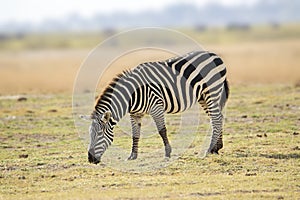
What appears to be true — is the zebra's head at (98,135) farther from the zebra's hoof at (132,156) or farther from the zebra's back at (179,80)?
the zebra's hoof at (132,156)

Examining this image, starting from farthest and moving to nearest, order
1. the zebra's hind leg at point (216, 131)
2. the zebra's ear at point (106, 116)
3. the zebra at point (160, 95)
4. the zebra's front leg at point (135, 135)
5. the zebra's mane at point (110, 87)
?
1. the zebra's hind leg at point (216, 131)
2. the zebra's front leg at point (135, 135)
3. the zebra's mane at point (110, 87)
4. the zebra at point (160, 95)
5. the zebra's ear at point (106, 116)

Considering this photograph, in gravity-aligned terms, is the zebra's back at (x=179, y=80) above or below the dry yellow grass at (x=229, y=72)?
below

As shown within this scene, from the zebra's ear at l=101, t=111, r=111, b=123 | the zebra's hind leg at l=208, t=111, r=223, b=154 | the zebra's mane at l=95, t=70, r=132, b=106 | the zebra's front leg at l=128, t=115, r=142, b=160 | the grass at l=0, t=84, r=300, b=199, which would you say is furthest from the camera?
the zebra's hind leg at l=208, t=111, r=223, b=154

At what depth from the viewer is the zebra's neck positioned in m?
12.5

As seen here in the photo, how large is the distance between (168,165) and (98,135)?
1.67 meters

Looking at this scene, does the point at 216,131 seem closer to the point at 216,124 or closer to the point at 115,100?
the point at 216,124

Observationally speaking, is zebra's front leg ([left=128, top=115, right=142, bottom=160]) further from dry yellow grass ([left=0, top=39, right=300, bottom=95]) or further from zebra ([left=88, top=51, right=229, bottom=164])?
dry yellow grass ([left=0, top=39, right=300, bottom=95])

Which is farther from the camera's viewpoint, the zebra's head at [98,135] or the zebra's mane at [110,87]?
the zebra's mane at [110,87]

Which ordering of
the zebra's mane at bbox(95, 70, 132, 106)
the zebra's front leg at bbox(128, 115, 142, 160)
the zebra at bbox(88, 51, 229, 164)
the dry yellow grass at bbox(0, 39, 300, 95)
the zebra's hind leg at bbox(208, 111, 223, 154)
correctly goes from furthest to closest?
the dry yellow grass at bbox(0, 39, 300, 95) < the zebra's hind leg at bbox(208, 111, 223, 154) < the zebra's front leg at bbox(128, 115, 142, 160) < the zebra's mane at bbox(95, 70, 132, 106) < the zebra at bbox(88, 51, 229, 164)

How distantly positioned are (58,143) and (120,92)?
4.00 m

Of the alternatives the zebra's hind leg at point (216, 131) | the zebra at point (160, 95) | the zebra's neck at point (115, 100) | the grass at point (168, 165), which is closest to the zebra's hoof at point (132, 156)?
the zebra at point (160, 95)

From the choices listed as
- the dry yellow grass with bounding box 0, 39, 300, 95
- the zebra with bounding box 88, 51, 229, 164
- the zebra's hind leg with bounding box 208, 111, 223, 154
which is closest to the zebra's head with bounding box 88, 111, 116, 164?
the zebra with bounding box 88, 51, 229, 164

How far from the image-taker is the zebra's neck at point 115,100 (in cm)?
1250

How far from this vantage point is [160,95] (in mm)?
13430
